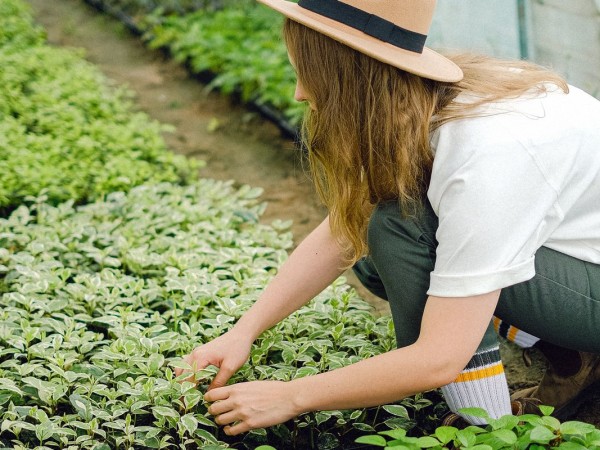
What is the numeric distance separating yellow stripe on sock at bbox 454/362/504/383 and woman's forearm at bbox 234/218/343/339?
0.50 meters

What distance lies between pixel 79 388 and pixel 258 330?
20.1 inches

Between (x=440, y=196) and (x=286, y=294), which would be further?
(x=286, y=294)

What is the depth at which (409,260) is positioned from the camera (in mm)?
1894

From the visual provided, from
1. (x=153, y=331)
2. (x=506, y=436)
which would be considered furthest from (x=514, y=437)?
(x=153, y=331)

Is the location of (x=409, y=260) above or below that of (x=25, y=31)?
above

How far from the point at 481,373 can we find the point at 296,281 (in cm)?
58

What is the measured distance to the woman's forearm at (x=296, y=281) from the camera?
2.20 metres

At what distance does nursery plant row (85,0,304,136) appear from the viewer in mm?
4664

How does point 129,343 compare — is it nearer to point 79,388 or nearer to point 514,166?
point 79,388

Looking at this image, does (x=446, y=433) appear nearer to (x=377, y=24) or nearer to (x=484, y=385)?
(x=484, y=385)

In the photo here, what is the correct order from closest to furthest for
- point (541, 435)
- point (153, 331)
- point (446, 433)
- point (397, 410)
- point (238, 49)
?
1. point (541, 435)
2. point (446, 433)
3. point (397, 410)
4. point (153, 331)
5. point (238, 49)

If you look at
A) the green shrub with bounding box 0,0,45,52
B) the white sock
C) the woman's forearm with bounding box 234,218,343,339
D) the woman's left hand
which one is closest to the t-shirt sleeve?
the white sock

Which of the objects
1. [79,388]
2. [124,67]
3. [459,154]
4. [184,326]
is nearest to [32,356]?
[79,388]

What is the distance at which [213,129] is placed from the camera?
4594 millimetres
